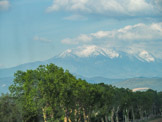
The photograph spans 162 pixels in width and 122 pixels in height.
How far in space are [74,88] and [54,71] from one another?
651 centimetres

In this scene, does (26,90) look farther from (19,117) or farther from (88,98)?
(88,98)

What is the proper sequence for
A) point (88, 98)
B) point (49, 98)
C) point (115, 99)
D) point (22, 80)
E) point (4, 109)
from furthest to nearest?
point (115, 99) < point (88, 98) < point (22, 80) < point (49, 98) < point (4, 109)

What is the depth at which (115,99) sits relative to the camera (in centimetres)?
14088

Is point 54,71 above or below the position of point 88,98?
above

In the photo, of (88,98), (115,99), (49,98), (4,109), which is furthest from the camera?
(115,99)

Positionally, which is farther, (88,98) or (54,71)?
(88,98)

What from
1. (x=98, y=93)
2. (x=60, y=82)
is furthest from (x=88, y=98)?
(x=60, y=82)

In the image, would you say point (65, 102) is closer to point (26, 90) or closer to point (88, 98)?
point (26, 90)

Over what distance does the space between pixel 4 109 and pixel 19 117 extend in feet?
11.1

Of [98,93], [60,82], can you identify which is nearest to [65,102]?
[60,82]

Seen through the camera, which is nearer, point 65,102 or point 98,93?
point 65,102

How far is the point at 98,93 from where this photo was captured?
11850 cm

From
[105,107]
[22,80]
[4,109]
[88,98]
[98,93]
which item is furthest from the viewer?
[105,107]

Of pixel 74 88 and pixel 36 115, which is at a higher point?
pixel 74 88
